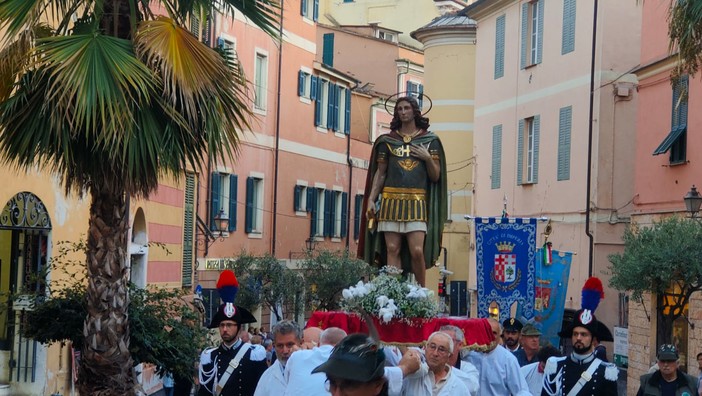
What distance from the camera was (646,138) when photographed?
1161 inches

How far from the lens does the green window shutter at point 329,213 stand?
157 feet

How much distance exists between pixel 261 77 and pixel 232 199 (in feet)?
13.8

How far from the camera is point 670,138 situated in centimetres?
2773

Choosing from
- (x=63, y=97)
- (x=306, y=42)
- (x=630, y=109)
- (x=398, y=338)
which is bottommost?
(x=398, y=338)

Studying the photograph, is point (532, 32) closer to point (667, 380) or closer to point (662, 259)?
point (662, 259)

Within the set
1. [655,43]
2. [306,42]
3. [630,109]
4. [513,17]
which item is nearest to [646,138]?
[655,43]

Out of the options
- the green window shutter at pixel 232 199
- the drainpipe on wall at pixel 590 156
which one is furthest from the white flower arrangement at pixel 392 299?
the green window shutter at pixel 232 199

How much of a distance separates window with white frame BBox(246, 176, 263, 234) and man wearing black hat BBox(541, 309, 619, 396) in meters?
30.0

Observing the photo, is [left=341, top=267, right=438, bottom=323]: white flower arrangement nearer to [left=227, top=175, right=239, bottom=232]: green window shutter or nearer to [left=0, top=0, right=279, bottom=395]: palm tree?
[left=0, top=0, right=279, bottom=395]: palm tree

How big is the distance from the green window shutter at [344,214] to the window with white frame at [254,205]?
7.52 meters

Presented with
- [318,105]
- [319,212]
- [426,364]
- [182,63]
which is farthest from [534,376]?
[319,212]

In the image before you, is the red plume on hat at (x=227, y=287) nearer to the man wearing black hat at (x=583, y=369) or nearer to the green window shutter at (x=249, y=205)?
the man wearing black hat at (x=583, y=369)

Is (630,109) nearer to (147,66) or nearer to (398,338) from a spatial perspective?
(147,66)

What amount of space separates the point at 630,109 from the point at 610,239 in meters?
3.30
